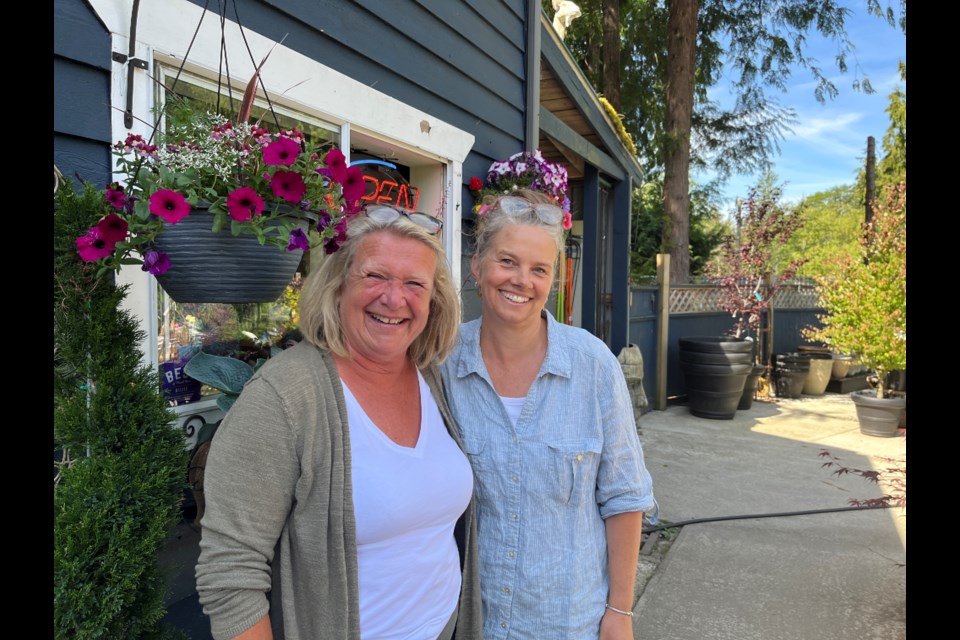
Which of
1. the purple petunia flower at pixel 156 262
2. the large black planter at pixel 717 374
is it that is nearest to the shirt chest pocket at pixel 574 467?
the purple petunia flower at pixel 156 262

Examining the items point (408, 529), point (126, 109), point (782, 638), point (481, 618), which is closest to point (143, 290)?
point (126, 109)

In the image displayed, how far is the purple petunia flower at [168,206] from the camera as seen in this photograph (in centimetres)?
110

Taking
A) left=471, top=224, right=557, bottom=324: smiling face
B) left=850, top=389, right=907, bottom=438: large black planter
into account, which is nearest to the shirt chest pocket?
left=471, top=224, right=557, bottom=324: smiling face

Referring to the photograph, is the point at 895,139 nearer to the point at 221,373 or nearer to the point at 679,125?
the point at 679,125

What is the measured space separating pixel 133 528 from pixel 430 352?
73cm

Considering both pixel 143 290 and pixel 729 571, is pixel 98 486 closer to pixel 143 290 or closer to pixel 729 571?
pixel 143 290

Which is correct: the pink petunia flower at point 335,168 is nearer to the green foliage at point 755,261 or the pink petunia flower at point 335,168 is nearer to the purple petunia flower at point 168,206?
the purple petunia flower at point 168,206

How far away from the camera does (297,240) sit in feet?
4.17

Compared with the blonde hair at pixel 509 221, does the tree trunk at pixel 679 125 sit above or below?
above

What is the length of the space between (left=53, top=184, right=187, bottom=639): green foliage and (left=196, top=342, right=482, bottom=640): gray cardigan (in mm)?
188

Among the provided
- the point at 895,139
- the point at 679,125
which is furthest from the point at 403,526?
the point at 895,139

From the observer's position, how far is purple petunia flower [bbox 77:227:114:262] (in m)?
1.06

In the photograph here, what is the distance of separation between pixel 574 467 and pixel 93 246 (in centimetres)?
110
